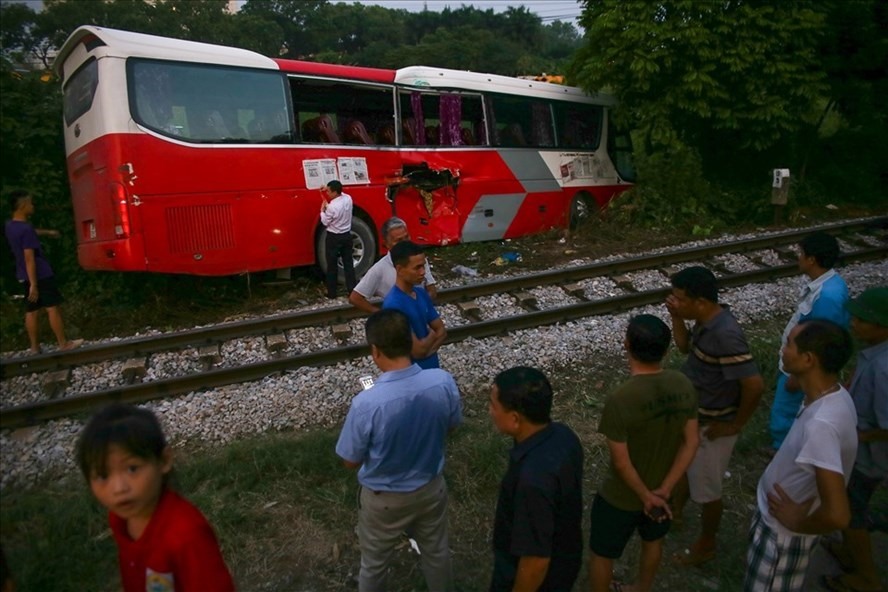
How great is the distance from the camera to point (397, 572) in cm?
341

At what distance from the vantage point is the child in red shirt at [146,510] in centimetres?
174

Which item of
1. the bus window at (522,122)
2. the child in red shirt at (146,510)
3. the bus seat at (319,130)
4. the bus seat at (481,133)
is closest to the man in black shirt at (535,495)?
the child in red shirt at (146,510)

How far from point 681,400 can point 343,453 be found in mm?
1413

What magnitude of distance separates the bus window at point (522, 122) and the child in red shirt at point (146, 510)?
9.32 metres

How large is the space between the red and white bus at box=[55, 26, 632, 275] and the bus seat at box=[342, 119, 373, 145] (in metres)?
0.03

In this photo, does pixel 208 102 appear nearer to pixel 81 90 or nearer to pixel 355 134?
pixel 81 90

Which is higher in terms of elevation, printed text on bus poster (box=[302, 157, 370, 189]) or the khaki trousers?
printed text on bus poster (box=[302, 157, 370, 189])

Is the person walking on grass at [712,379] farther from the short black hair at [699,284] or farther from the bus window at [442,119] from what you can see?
the bus window at [442,119]

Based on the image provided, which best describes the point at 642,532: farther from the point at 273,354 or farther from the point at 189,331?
the point at 189,331

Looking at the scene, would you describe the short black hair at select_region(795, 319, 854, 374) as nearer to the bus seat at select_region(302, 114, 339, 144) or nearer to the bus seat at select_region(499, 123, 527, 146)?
the bus seat at select_region(302, 114, 339, 144)

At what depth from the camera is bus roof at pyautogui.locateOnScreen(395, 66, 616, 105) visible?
9.38 meters

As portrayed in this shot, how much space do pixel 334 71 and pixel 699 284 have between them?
672cm

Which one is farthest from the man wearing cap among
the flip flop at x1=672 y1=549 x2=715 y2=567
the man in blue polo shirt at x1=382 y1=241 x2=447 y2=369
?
the man in blue polo shirt at x1=382 y1=241 x2=447 y2=369

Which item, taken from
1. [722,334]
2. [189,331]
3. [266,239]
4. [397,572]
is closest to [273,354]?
[189,331]
